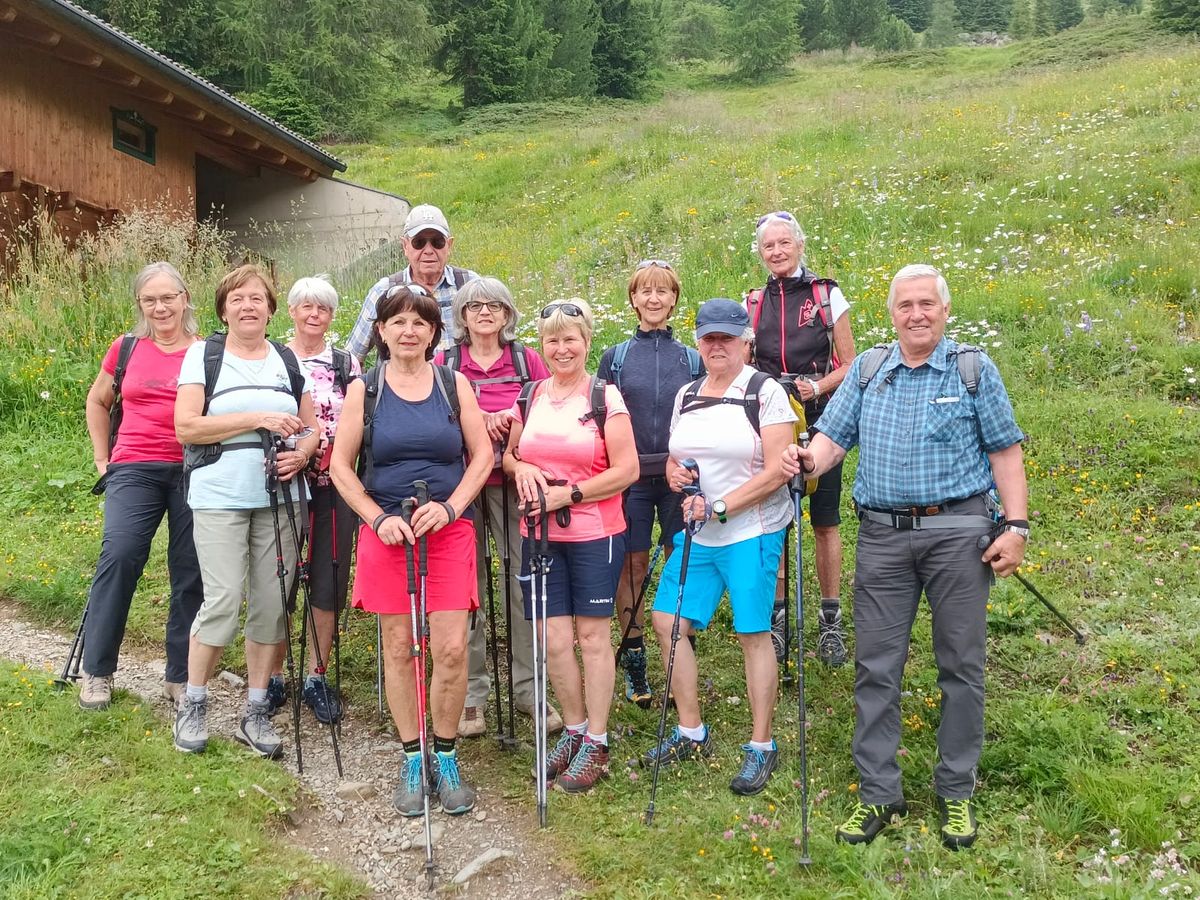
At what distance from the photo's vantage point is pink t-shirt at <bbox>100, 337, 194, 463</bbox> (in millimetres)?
5020

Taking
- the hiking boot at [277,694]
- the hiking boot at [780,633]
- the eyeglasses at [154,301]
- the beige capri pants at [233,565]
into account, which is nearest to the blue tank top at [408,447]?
the beige capri pants at [233,565]

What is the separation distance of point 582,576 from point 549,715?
3.90 feet

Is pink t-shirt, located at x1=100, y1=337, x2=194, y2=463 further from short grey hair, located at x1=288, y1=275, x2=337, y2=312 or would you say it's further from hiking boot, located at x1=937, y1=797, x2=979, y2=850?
hiking boot, located at x1=937, y1=797, x2=979, y2=850

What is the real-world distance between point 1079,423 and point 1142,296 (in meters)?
2.25

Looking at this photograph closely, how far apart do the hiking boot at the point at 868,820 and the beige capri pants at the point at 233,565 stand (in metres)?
3.04

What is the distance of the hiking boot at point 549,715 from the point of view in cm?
520

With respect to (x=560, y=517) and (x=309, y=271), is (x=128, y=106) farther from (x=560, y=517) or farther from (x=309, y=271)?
(x=560, y=517)

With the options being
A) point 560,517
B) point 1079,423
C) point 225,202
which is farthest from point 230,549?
point 225,202

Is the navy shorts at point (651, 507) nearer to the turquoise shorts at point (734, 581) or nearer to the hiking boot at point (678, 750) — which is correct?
the turquoise shorts at point (734, 581)

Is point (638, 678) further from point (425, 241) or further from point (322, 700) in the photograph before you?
point (425, 241)

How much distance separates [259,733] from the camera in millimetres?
4914

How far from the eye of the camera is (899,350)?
416 centimetres

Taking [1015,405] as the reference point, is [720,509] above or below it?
below

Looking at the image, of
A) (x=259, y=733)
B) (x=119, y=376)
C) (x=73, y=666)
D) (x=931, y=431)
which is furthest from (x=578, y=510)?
(x=73, y=666)
